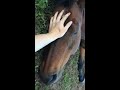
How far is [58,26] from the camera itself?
4.76 ft

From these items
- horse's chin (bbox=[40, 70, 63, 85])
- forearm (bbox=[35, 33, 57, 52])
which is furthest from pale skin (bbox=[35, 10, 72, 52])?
horse's chin (bbox=[40, 70, 63, 85])

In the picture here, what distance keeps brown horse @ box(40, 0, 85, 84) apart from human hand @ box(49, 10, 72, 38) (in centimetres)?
2

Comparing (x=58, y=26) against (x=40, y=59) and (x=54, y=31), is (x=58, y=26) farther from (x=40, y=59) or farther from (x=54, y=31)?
(x=40, y=59)

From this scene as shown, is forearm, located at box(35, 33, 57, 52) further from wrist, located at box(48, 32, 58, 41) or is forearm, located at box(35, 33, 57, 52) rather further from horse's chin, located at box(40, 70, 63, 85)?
horse's chin, located at box(40, 70, 63, 85)

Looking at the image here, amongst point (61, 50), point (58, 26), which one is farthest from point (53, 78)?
point (58, 26)

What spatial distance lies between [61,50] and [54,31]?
95 mm

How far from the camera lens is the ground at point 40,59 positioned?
4.61 ft

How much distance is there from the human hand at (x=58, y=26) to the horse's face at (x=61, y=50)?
0.02m

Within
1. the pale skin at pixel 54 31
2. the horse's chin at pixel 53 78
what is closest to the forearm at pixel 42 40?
the pale skin at pixel 54 31
